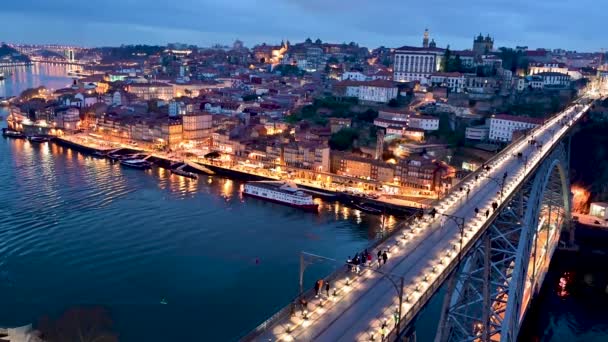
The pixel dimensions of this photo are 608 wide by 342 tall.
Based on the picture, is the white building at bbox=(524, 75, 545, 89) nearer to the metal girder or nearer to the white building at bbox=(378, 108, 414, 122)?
the white building at bbox=(378, 108, 414, 122)

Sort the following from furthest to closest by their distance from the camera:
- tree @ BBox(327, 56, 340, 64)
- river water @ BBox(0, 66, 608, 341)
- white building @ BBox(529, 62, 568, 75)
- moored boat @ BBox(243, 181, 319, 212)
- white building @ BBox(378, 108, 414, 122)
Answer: tree @ BBox(327, 56, 340, 64) → white building @ BBox(529, 62, 568, 75) → white building @ BBox(378, 108, 414, 122) → moored boat @ BBox(243, 181, 319, 212) → river water @ BBox(0, 66, 608, 341)

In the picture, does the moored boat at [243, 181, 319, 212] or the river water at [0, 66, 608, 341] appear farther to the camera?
the moored boat at [243, 181, 319, 212]

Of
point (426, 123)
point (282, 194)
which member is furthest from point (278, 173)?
point (426, 123)

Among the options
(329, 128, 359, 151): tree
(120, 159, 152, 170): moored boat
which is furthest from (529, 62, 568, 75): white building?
(120, 159, 152, 170): moored boat

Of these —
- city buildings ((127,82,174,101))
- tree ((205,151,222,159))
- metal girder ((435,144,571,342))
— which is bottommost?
tree ((205,151,222,159))

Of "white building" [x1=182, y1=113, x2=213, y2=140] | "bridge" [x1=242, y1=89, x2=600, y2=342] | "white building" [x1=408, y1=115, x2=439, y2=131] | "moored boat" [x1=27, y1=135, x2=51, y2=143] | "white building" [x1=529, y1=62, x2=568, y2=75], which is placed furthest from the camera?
"white building" [x1=529, y1=62, x2=568, y2=75]

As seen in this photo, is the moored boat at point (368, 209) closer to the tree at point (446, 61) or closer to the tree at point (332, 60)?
the tree at point (446, 61)

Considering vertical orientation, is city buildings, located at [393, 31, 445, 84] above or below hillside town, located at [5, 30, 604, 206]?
above
